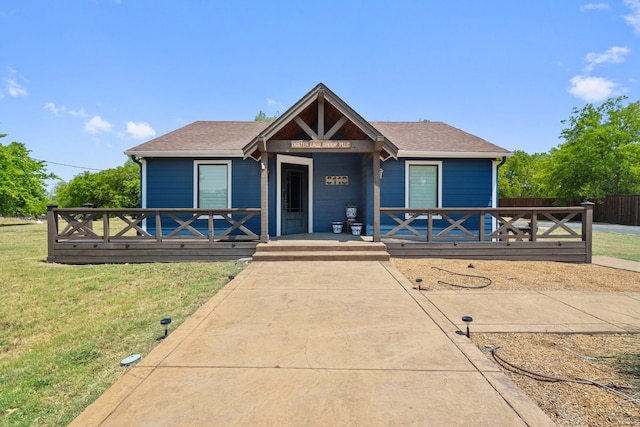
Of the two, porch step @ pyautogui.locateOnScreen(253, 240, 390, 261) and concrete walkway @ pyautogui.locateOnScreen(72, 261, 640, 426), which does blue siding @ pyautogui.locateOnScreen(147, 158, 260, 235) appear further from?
concrete walkway @ pyautogui.locateOnScreen(72, 261, 640, 426)

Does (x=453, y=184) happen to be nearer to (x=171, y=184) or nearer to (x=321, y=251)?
(x=321, y=251)

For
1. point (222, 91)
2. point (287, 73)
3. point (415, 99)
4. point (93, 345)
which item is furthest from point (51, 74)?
point (415, 99)

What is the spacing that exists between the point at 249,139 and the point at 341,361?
8.89m

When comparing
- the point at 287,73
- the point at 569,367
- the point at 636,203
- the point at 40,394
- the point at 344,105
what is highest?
the point at 287,73

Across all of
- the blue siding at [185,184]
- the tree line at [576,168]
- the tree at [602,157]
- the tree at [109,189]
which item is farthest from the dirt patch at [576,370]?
the tree at [109,189]

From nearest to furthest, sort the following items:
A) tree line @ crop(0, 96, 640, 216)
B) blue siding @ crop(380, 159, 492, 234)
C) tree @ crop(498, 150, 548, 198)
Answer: blue siding @ crop(380, 159, 492, 234) < tree line @ crop(0, 96, 640, 216) < tree @ crop(498, 150, 548, 198)

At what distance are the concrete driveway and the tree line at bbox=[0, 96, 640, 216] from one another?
3152 centimetres

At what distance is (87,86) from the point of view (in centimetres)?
1741

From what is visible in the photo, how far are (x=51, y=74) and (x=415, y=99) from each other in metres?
23.0

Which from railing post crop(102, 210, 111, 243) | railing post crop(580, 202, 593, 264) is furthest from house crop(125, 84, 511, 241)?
railing post crop(580, 202, 593, 264)

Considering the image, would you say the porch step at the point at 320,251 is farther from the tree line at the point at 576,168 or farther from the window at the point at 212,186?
the tree line at the point at 576,168

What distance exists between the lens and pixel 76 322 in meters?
3.84

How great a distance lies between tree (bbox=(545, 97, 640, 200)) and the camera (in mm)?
26172

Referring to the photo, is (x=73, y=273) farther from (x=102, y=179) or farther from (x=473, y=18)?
(x=102, y=179)
